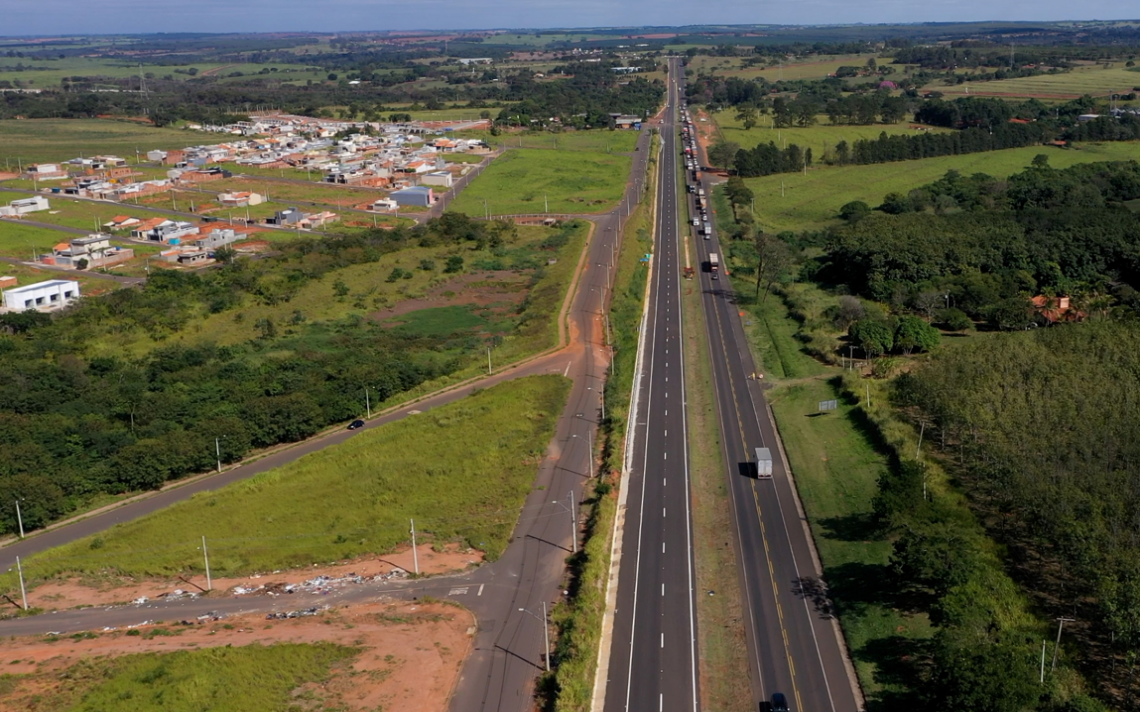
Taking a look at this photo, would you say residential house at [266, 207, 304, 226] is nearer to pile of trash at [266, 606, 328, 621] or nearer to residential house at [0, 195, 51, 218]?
residential house at [0, 195, 51, 218]

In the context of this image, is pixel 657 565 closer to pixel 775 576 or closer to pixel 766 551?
pixel 775 576

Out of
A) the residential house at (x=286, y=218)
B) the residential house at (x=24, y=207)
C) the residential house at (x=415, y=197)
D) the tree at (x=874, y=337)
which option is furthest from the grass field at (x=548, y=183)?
the tree at (x=874, y=337)

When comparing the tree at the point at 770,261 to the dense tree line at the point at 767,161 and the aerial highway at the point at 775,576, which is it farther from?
the dense tree line at the point at 767,161

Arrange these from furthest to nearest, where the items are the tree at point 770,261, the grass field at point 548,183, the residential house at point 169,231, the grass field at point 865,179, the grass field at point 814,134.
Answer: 1. the grass field at point 814,134
2. the grass field at point 548,183
3. the grass field at point 865,179
4. the residential house at point 169,231
5. the tree at point 770,261

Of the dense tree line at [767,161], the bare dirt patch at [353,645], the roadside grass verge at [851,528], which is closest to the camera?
the bare dirt patch at [353,645]

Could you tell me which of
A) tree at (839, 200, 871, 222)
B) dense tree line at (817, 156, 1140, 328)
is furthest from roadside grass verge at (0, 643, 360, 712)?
tree at (839, 200, 871, 222)

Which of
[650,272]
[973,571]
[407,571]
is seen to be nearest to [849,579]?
[973,571]
